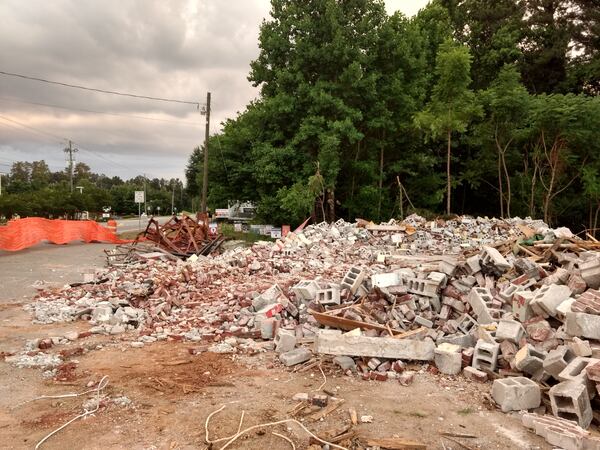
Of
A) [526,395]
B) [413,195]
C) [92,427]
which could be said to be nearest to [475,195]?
[413,195]

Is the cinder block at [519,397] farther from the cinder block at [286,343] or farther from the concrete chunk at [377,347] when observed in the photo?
the cinder block at [286,343]

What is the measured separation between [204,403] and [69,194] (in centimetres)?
4162

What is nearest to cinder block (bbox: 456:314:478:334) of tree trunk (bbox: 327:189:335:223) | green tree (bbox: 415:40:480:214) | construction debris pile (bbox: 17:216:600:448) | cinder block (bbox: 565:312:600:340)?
construction debris pile (bbox: 17:216:600:448)

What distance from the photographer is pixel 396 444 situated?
3895 millimetres

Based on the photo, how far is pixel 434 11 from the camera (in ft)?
88.2

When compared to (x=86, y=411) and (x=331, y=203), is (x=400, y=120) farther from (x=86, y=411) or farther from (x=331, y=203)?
(x=86, y=411)

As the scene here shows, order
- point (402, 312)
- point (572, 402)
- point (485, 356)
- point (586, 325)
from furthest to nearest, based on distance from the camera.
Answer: point (402, 312) → point (485, 356) → point (586, 325) → point (572, 402)

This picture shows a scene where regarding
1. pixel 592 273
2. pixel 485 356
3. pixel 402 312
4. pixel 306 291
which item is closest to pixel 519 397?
pixel 485 356

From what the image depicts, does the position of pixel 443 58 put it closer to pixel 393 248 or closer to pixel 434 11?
pixel 434 11

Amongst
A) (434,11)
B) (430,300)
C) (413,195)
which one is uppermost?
(434,11)

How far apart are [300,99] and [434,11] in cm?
1135

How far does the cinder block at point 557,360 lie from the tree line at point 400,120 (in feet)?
52.4

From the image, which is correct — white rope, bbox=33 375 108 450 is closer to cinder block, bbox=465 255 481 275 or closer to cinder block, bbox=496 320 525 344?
cinder block, bbox=496 320 525 344

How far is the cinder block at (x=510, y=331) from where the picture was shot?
218 inches
